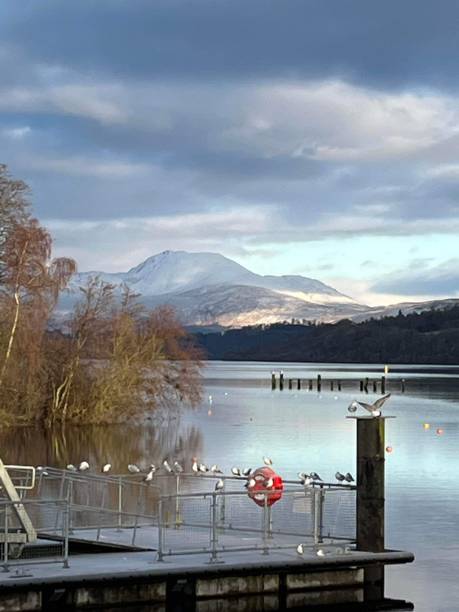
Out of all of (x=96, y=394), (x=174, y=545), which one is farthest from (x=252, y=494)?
(x=96, y=394)

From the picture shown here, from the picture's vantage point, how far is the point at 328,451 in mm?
63906

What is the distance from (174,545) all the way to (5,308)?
146 ft

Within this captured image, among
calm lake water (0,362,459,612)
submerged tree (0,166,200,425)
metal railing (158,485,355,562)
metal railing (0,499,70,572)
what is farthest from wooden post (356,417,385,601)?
submerged tree (0,166,200,425)

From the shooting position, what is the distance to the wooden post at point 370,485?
86.2 feet

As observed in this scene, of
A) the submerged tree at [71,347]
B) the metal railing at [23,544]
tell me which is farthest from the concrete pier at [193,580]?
the submerged tree at [71,347]

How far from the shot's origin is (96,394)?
81625 mm

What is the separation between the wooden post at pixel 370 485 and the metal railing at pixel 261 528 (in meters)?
0.51

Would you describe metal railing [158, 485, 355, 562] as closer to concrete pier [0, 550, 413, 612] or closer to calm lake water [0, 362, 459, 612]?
concrete pier [0, 550, 413, 612]

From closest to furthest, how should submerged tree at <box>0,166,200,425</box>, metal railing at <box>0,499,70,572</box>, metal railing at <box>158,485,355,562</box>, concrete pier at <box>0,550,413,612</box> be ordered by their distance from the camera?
concrete pier at <box>0,550,413,612</box>, metal railing at <box>0,499,70,572</box>, metal railing at <box>158,485,355,562</box>, submerged tree at <box>0,166,200,425</box>

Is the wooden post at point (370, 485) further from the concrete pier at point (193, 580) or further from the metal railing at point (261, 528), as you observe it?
the concrete pier at point (193, 580)

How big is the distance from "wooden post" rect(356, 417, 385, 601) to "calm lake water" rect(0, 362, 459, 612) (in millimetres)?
1721

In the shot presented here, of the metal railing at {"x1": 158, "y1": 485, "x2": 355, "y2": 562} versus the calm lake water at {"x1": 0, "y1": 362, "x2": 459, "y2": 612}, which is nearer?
the metal railing at {"x1": 158, "y1": 485, "x2": 355, "y2": 562}

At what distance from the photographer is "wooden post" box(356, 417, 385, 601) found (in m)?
26.3

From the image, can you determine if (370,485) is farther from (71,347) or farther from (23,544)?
(71,347)
